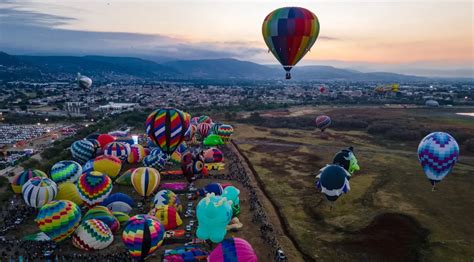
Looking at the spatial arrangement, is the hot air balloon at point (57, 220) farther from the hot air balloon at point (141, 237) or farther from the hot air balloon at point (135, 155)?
the hot air balloon at point (135, 155)

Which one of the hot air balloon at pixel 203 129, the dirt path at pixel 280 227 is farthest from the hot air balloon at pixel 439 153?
the hot air balloon at pixel 203 129

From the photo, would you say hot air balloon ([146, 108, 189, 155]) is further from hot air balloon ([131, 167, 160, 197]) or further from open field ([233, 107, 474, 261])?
open field ([233, 107, 474, 261])

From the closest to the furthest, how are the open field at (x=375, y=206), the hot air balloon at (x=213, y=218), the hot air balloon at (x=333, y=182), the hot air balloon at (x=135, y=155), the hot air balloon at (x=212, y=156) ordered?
the hot air balloon at (x=213, y=218) → the open field at (x=375, y=206) → the hot air balloon at (x=333, y=182) → the hot air balloon at (x=135, y=155) → the hot air balloon at (x=212, y=156)

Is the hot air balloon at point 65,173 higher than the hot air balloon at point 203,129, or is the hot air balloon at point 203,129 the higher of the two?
the hot air balloon at point 203,129

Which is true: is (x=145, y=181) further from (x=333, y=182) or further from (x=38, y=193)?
(x=333, y=182)

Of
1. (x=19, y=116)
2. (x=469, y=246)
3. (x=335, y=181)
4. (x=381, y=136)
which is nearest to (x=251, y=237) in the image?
(x=335, y=181)
